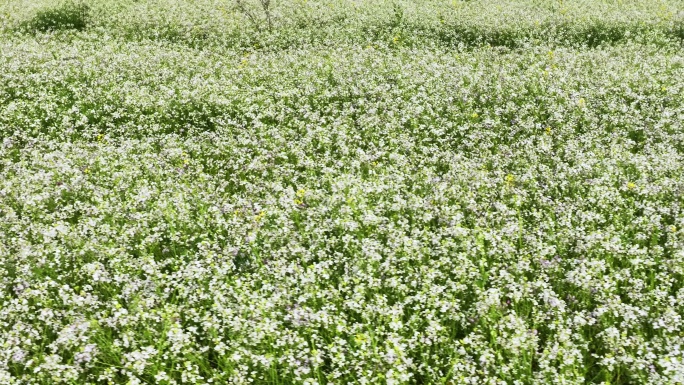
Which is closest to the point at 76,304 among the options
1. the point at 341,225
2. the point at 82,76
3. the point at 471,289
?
the point at 341,225

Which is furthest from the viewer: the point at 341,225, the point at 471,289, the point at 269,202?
the point at 269,202

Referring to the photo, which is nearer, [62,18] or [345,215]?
[345,215]

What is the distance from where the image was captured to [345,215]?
281 inches

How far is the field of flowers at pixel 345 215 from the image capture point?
5.08 meters

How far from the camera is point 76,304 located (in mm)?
5703

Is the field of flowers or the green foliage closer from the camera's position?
the field of flowers

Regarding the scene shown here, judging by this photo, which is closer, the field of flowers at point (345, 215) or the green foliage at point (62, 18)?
the field of flowers at point (345, 215)

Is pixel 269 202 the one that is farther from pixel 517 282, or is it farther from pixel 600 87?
pixel 600 87

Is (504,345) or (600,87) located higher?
(600,87)

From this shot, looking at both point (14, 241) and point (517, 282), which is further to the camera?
point (14, 241)

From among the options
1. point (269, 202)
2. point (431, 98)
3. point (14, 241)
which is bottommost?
point (14, 241)

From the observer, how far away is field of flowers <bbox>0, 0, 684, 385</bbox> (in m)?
5.08

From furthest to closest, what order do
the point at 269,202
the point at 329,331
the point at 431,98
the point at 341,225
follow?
the point at 431,98, the point at 269,202, the point at 341,225, the point at 329,331

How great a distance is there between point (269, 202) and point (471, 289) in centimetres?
306
